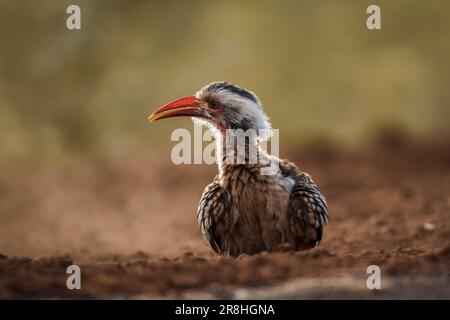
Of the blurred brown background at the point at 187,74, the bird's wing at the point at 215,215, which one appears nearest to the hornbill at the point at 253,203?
the bird's wing at the point at 215,215

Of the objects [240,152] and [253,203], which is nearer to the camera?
[253,203]

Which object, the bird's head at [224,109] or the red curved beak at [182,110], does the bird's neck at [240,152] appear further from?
the red curved beak at [182,110]

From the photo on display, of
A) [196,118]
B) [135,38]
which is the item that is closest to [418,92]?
[135,38]

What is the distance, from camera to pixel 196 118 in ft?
21.4

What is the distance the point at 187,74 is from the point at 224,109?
10.8 metres

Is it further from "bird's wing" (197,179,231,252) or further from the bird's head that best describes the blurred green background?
"bird's wing" (197,179,231,252)

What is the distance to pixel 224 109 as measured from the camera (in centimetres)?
622

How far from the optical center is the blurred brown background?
51.9ft

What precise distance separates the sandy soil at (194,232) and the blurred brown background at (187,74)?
0.38m

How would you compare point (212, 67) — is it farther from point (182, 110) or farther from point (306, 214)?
point (306, 214)

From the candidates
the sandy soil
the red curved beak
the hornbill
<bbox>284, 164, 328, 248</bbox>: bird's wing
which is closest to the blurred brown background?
the sandy soil

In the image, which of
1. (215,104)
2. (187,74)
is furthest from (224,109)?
(187,74)

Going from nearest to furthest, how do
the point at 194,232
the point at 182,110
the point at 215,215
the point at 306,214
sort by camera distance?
1. the point at 306,214
2. the point at 215,215
3. the point at 182,110
4. the point at 194,232
